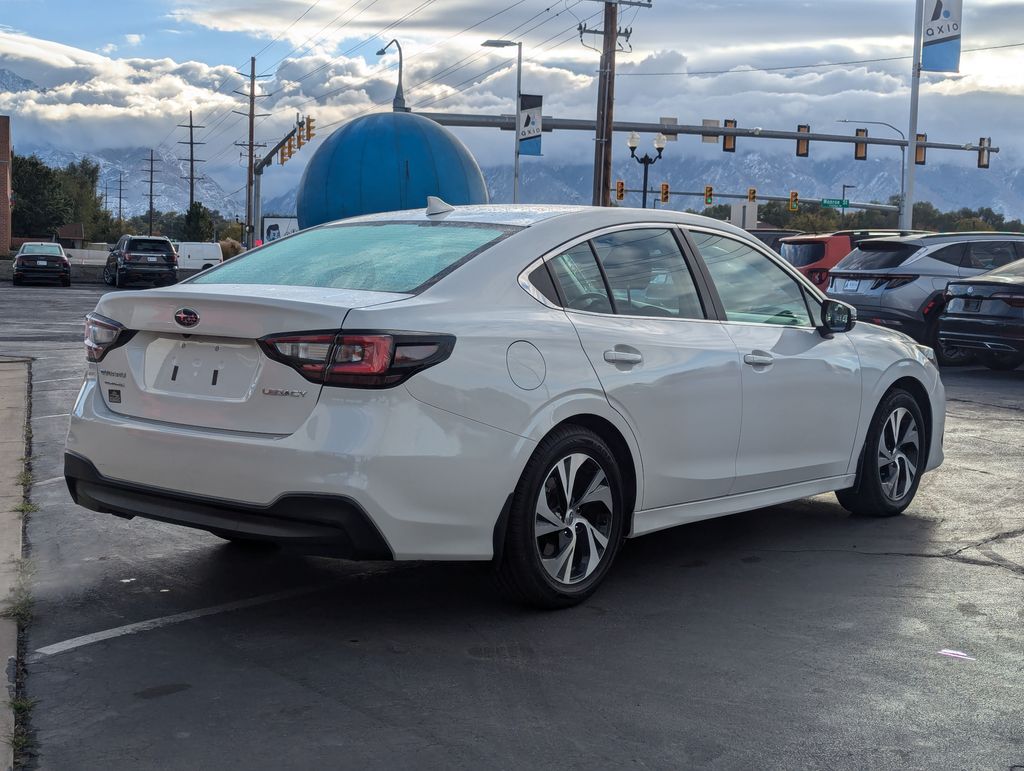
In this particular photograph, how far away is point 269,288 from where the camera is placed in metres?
4.96

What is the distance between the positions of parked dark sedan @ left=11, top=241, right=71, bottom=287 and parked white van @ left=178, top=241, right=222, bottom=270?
12293 millimetres

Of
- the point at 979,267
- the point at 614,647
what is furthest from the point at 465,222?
the point at 979,267

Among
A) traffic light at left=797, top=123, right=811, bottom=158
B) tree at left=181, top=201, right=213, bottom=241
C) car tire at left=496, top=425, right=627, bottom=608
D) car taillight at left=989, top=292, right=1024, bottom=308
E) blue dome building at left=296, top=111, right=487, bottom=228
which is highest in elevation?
traffic light at left=797, top=123, right=811, bottom=158

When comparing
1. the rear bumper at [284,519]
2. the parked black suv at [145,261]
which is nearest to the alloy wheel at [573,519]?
the rear bumper at [284,519]

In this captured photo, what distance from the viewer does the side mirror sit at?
639 centimetres

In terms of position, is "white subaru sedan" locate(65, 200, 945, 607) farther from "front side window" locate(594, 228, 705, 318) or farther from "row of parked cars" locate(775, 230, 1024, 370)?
"row of parked cars" locate(775, 230, 1024, 370)

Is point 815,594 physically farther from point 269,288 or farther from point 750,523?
point 269,288

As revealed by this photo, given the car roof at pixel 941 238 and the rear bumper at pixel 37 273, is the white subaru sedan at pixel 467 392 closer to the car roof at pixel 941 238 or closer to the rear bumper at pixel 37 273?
the car roof at pixel 941 238

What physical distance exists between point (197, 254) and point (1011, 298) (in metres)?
46.8

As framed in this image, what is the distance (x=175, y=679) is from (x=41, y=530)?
248cm

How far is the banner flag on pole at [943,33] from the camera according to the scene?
98.2ft

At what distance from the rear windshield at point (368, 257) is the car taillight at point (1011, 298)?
10813 millimetres

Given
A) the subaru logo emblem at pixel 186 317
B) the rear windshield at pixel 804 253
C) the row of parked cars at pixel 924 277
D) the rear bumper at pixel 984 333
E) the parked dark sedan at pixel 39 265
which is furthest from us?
the parked dark sedan at pixel 39 265

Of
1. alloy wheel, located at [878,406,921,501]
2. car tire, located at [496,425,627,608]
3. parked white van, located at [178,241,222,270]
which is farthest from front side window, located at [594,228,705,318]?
parked white van, located at [178,241,222,270]
